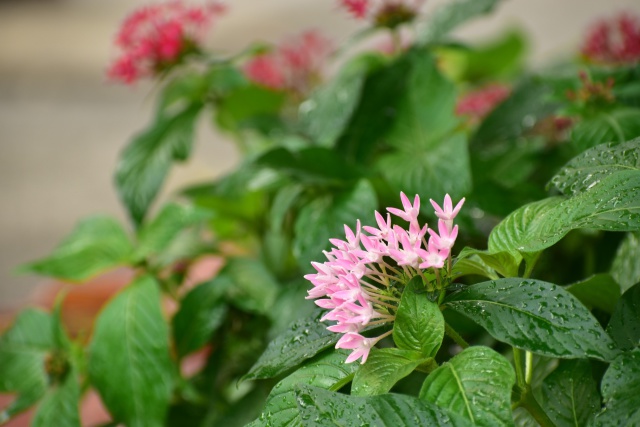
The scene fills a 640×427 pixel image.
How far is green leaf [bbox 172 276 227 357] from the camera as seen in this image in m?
0.73

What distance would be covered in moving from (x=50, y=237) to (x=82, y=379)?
167 centimetres

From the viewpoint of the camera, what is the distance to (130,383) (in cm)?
67

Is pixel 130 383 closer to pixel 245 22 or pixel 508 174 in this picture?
pixel 508 174

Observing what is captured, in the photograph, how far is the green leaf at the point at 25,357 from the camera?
2.38 feet

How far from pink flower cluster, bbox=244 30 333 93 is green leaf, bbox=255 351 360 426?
0.62 m

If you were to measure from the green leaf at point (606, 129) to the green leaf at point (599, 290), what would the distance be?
0.49 feet

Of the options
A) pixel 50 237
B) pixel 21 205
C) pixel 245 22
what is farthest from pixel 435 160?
pixel 245 22

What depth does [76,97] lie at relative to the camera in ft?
9.26

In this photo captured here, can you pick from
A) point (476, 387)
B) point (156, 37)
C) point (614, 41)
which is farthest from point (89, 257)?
point (614, 41)

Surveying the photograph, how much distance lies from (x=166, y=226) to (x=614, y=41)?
2.13ft

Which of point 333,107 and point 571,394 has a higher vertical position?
point 333,107

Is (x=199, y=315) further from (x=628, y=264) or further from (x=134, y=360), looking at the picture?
(x=628, y=264)

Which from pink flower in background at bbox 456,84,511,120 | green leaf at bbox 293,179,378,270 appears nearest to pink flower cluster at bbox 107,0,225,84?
green leaf at bbox 293,179,378,270

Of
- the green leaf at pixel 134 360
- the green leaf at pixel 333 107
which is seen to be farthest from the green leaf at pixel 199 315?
the green leaf at pixel 333 107
